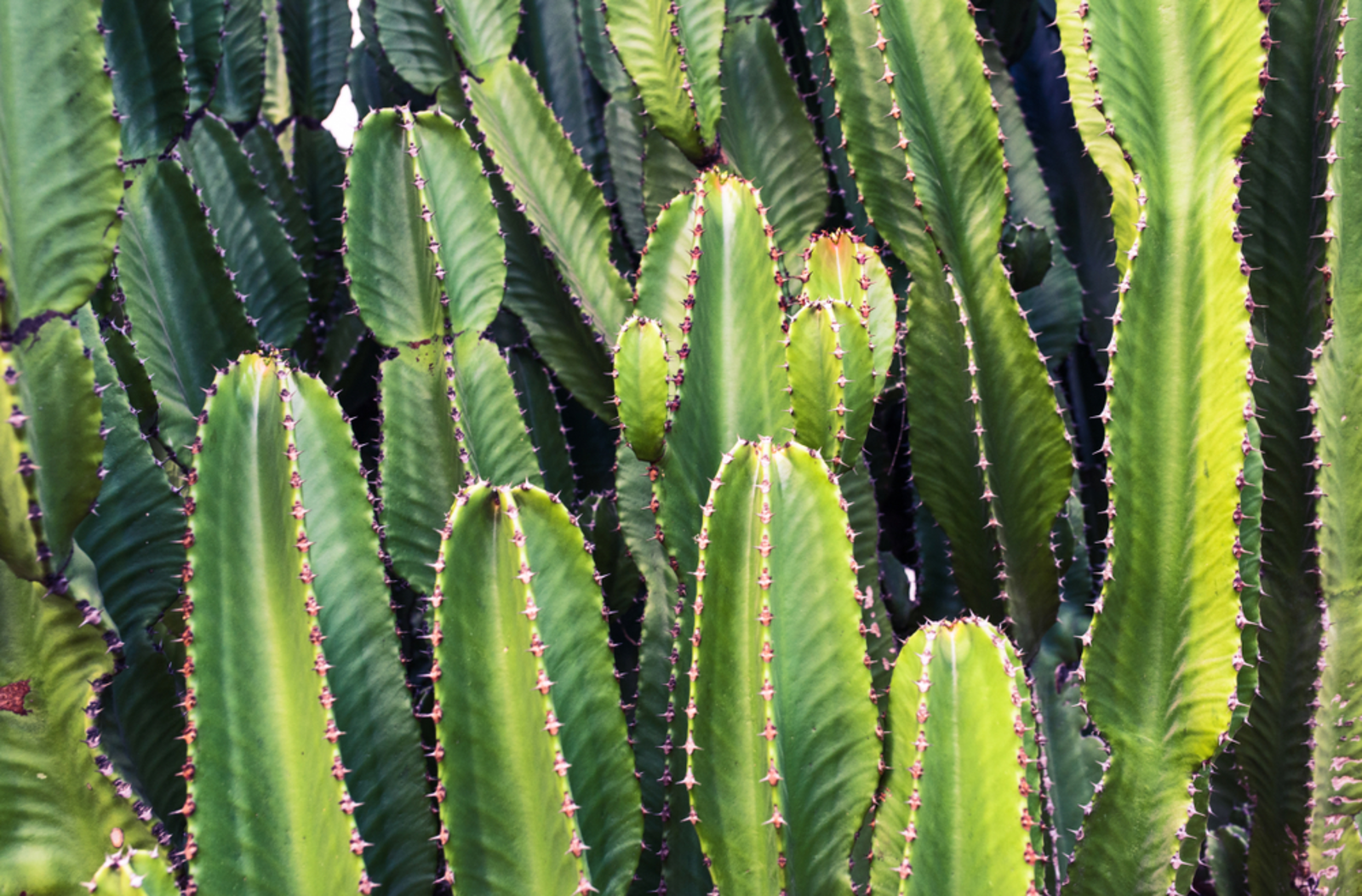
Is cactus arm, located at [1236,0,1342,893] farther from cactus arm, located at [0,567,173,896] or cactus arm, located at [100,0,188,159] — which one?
cactus arm, located at [100,0,188,159]

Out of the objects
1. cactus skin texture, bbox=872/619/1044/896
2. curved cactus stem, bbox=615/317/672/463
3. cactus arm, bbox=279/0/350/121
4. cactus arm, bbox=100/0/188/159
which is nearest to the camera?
cactus skin texture, bbox=872/619/1044/896

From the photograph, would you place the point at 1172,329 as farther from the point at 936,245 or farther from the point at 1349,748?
the point at 1349,748

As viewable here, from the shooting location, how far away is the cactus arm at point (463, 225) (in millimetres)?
1566

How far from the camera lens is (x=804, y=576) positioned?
115cm

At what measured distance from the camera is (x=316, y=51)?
7.40 ft

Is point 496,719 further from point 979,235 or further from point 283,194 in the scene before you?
point 283,194

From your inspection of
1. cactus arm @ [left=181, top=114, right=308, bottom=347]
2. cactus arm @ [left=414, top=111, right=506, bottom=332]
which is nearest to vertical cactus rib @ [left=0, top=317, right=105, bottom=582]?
cactus arm @ [left=414, top=111, right=506, bottom=332]

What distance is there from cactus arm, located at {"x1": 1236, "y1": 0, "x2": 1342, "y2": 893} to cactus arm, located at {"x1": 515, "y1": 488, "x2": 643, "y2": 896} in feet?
2.97

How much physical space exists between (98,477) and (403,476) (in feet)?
1.37

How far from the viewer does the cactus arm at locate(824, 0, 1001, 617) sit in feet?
5.03

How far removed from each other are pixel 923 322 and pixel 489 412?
2.11 ft

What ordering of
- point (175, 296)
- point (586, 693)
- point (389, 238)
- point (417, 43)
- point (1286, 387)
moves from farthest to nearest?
point (417, 43) < point (175, 296) < point (389, 238) < point (1286, 387) < point (586, 693)

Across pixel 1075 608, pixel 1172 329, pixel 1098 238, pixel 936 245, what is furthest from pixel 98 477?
pixel 1098 238

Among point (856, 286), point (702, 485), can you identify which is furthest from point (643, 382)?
point (856, 286)
